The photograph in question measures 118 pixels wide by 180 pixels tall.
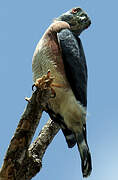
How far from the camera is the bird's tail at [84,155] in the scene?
6.52 meters

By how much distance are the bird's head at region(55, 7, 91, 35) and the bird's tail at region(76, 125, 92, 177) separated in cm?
→ 200

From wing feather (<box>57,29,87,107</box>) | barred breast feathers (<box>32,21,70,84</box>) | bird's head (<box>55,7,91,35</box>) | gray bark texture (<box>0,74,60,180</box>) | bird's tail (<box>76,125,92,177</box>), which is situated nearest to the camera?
gray bark texture (<box>0,74,60,180</box>)

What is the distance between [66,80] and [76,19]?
1419 millimetres

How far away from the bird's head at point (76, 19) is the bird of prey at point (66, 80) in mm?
588

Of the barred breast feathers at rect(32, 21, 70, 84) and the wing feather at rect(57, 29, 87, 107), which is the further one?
the wing feather at rect(57, 29, 87, 107)

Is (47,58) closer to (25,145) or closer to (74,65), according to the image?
(74,65)

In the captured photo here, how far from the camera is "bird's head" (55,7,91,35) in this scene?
774cm

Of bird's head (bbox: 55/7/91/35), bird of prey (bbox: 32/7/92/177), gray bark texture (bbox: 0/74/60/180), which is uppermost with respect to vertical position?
bird's head (bbox: 55/7/91/35)

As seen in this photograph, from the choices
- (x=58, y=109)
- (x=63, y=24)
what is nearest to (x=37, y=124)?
(x=58, y=109)

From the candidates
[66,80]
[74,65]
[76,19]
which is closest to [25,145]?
[66,80]

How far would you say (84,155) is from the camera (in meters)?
6.60

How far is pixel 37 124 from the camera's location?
5.78 m

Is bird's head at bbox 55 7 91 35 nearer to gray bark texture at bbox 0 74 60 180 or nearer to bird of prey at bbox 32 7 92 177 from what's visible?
bird of prey at bbox 32 7 92 177

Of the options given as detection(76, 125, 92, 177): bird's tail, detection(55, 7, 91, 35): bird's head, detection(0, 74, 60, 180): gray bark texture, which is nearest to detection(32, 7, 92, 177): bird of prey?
detection(76, 125, 92, 177): bird's tail
